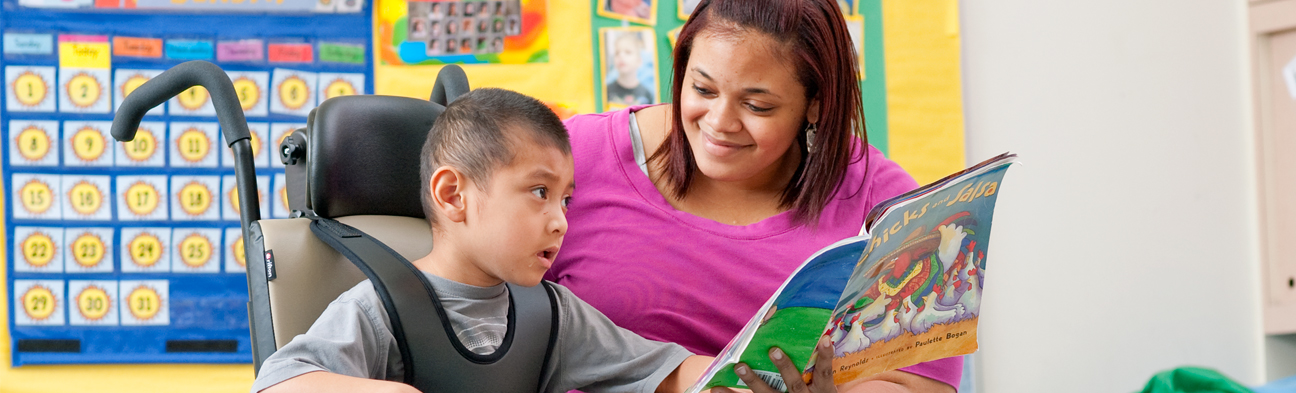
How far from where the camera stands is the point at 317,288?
974 millimetres

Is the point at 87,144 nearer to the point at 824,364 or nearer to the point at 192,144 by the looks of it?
the point at 192,144

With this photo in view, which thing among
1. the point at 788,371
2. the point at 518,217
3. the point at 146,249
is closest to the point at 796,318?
the point at 788,371

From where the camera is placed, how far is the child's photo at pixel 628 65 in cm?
220

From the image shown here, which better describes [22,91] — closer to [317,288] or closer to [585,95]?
[585,95]

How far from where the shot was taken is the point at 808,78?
1.06 m

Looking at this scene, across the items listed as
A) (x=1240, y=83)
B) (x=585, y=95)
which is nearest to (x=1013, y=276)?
(x=1240, y=83)

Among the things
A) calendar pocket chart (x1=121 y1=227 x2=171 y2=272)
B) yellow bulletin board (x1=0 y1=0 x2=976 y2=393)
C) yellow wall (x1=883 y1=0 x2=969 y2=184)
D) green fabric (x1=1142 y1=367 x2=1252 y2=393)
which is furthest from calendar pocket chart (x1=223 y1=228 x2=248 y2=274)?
green fabric (x1=1142 y1=367 x2=1252 y2=393)

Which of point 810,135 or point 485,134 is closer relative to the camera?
point 485,134

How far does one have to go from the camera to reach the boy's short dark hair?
0.90 meters

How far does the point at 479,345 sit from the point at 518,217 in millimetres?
144

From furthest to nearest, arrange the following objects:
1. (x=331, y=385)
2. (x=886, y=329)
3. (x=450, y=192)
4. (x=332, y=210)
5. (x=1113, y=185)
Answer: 1. (x=1113, y=185)
2. (x=332, y=210)
3. (x=450, y=192)
4. (x=886, y=329)
5. (x=331, y=385)

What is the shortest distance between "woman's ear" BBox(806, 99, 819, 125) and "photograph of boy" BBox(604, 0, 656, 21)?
3.78 feet

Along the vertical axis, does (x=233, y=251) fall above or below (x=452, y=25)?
below

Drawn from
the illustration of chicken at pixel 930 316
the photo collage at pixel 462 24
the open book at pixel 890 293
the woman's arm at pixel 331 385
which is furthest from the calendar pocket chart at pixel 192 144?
the illustration of chicken at pixel 930 316
